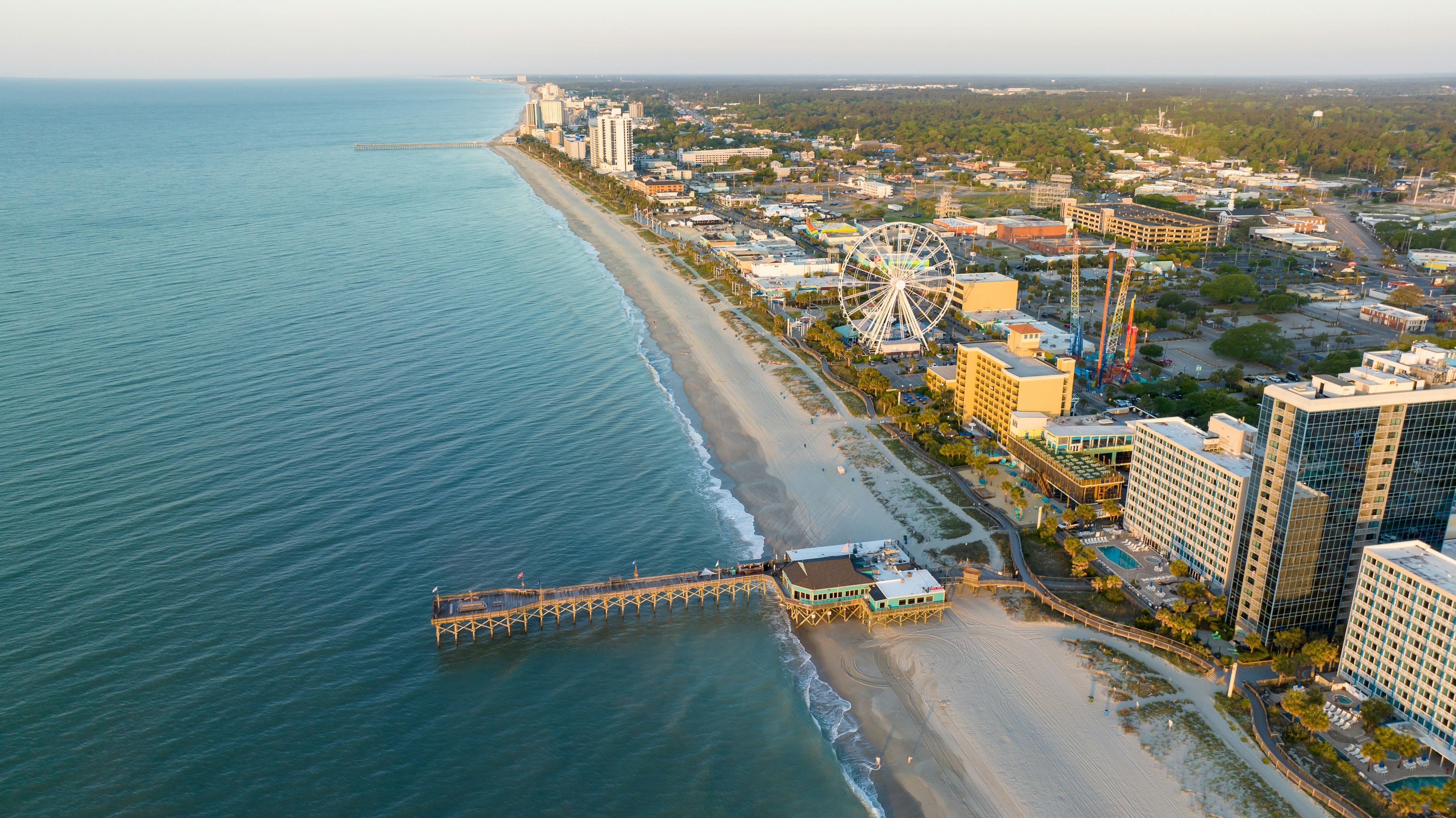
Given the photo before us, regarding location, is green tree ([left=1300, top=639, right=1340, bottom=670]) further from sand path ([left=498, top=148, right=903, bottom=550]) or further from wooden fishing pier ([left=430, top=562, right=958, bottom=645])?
sand path ([left=498, top=148, right=903, bottom=550])

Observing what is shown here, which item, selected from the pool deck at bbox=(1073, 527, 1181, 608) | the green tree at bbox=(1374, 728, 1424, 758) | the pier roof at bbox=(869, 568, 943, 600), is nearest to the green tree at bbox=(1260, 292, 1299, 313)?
the pool deck at bbox=(1073, 527, 1181, 608)

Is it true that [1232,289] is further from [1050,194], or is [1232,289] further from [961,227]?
[1050,194]

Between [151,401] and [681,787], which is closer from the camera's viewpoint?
[681,787]

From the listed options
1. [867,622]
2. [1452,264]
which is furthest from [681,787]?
[1452,264]

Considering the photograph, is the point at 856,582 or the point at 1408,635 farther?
the point at 856,582

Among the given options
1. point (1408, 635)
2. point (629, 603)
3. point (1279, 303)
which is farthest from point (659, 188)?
point (1408, 635)

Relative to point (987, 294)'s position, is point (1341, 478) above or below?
above

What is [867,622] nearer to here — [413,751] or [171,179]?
[413,751]
